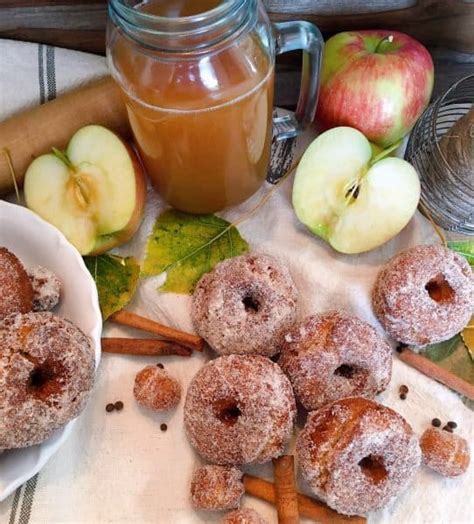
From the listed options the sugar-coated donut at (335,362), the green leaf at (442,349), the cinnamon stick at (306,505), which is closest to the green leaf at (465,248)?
the green leaf at (442,349)

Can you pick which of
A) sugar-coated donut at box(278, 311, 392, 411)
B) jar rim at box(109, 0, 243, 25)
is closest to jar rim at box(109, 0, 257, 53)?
jar rim at box(109, 0, 243, 25)

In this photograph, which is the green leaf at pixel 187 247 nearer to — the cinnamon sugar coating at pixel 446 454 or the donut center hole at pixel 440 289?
the donut center hole at pixel 440 289

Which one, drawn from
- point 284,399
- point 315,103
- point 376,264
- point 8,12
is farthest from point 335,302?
point 8,12

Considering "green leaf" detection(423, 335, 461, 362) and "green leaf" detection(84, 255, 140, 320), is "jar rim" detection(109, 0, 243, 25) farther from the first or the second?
"green leaf" detection(423, 335, 461, 362)

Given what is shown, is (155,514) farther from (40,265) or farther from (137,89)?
(137,89)

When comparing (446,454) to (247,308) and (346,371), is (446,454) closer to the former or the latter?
(346,371)

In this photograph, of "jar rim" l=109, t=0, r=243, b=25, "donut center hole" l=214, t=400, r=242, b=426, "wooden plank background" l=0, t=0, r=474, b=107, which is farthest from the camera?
"wooden plank background" l=0, t=0, r=474, b=107
